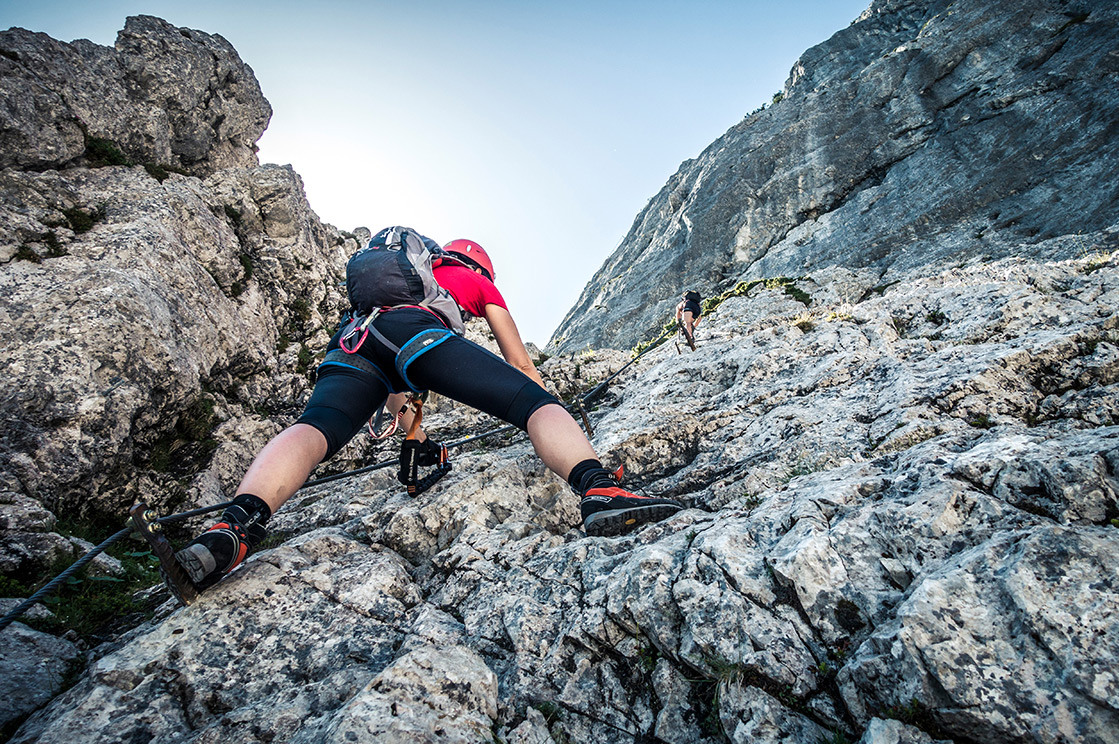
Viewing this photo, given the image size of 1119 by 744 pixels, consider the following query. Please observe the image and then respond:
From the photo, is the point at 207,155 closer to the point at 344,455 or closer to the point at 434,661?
the point at 344,455

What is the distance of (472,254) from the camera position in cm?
537

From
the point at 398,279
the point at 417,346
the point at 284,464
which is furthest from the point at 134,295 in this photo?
the point at 417,346

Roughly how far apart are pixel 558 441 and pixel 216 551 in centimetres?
263

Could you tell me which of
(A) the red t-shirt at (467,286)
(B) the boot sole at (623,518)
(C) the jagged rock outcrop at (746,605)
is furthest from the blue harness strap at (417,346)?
(B) the boot sole at (623,518)

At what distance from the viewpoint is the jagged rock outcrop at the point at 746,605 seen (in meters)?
2.08

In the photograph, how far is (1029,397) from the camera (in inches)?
168

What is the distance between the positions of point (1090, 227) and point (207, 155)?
2843 cm

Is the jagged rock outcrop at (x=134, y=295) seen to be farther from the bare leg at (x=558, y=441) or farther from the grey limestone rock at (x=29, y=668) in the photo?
the bare leg at (x=558, y=441)

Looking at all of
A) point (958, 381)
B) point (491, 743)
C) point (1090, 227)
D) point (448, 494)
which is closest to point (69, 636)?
point (448, 494)

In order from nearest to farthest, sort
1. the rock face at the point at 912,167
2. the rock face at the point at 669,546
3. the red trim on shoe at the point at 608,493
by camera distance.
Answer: the rock face at the point at 669,546
the red trim on shoe at the point at 608,493
the rock face at the point at 912,167

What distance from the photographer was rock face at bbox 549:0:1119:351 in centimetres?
1933

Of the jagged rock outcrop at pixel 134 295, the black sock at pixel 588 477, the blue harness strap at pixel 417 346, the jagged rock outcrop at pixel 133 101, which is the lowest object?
the black sock at pixel 588 477

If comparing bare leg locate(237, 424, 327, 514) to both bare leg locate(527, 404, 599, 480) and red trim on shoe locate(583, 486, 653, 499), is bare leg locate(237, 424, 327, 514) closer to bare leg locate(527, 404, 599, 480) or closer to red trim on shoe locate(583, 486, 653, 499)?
bare leg locate(527, 404, 599, 480)

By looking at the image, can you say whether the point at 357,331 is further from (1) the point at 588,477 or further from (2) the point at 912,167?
(2) the point at 912,167
